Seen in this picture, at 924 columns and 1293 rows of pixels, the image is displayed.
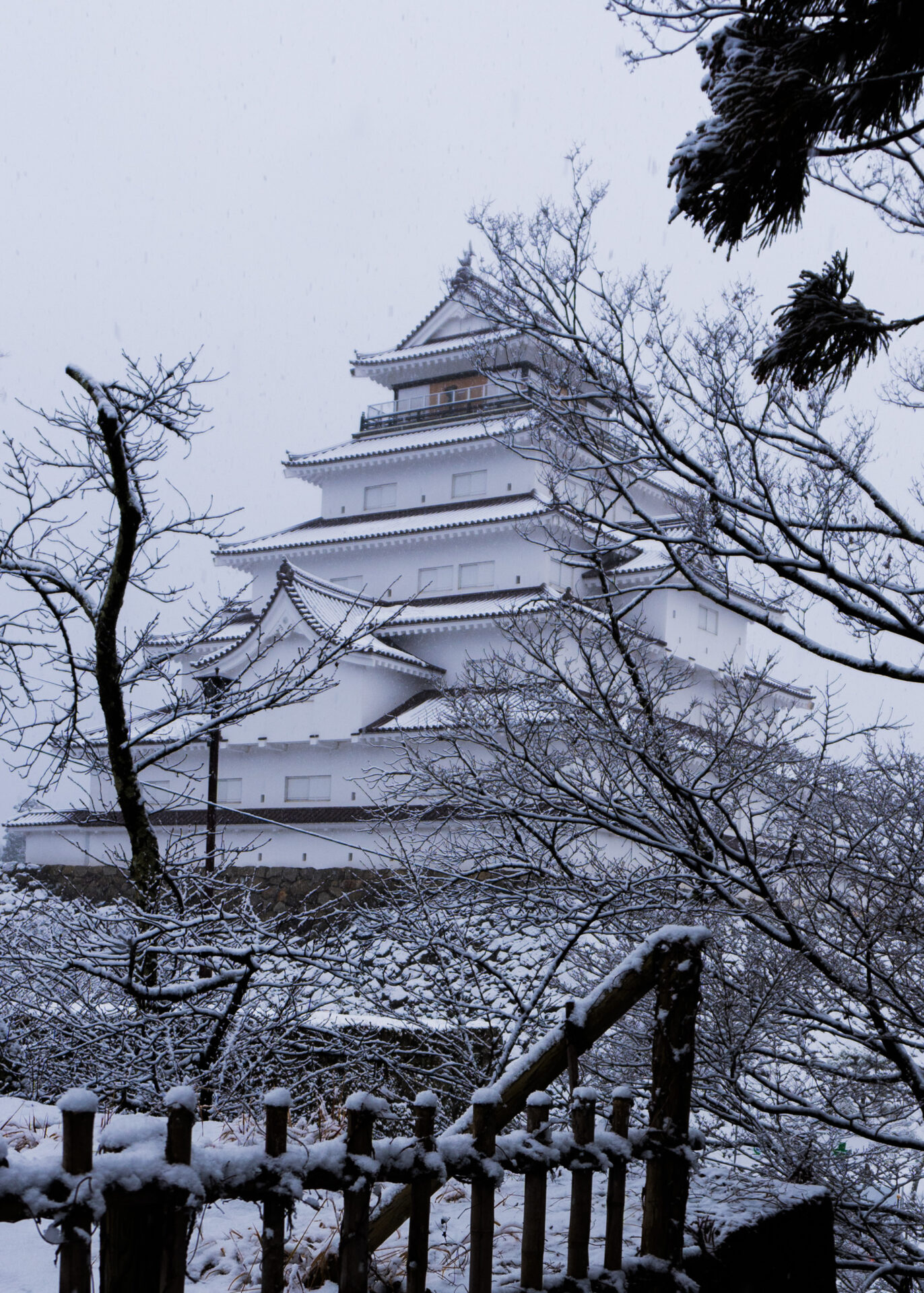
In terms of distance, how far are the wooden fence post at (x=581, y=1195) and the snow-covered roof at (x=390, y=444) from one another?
26.9 meters

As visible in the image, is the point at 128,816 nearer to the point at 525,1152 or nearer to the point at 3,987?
the point at 3,987

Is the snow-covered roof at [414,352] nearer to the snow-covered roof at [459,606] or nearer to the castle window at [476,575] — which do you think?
the castle window at [476,575]

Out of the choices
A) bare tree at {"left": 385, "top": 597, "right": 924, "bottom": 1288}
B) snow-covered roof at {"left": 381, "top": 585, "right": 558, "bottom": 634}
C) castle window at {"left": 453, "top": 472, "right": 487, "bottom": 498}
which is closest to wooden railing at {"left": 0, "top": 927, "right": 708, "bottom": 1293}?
bare tree at {"left": 385, "top": 597, "right": 924, "bottom": 1288}

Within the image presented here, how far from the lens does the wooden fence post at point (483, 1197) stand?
247 cm

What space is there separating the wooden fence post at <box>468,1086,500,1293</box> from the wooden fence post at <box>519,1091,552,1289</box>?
0.12 metres

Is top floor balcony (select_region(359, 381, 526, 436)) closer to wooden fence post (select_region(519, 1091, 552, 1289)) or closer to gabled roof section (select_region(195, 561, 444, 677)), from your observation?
gabled roof section (select_region(195, 561, 444, 677))

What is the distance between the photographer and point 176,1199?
6.26 feet

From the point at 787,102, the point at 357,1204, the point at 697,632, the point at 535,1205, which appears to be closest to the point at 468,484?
the point at 697,632

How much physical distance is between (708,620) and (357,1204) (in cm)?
3017

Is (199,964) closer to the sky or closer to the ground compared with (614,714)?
closer to the ground

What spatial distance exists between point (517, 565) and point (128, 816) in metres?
22.8

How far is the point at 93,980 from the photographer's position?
23.4 feet

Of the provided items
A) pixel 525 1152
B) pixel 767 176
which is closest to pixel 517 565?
pixel 767 176

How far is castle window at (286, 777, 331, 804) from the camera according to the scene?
2789 cm
